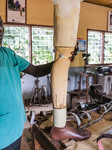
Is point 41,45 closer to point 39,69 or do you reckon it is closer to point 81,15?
point 81,15

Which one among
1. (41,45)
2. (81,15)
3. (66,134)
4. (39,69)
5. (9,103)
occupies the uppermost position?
(81,15)

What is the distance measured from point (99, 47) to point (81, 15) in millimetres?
1500

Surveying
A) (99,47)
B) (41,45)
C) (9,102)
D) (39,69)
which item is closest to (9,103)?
(9,102)

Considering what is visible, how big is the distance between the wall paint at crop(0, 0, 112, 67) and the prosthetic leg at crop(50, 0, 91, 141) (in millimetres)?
3788

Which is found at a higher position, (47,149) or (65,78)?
(65,78)

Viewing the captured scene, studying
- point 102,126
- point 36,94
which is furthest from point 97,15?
point 102,126

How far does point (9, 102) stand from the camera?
104cm

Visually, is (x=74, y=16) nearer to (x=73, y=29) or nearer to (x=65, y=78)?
(x=73, y=29)

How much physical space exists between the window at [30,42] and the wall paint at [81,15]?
26 cm

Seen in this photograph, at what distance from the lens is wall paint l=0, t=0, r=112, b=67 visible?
4629 mm

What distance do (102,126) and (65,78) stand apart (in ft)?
2.20

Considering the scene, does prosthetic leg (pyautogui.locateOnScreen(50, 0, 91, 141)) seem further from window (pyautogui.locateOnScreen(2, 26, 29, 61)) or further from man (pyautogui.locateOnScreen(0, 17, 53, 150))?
window (pyautogui.locateOnScreen(2, 26, 29, 61))

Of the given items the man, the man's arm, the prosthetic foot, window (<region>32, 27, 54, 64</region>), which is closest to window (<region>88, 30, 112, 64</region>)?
window (<region>32, 27, 54, 64</region>)

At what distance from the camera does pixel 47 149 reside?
127cm
